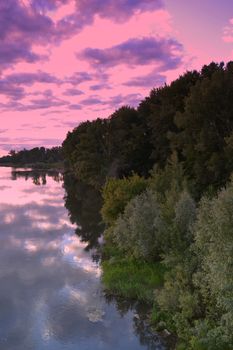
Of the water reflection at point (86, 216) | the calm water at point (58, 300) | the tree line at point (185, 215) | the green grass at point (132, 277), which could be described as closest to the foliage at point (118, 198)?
the tree line at point (185, 215)

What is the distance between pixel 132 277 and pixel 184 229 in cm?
431

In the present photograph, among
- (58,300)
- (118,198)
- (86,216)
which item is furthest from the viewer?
(86,216)

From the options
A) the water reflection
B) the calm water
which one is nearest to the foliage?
the water reflection

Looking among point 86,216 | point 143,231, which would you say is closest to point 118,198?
point 143,231

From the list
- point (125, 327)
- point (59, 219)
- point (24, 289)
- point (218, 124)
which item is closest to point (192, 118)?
point (218, 124)

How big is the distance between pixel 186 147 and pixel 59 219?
1717 cm

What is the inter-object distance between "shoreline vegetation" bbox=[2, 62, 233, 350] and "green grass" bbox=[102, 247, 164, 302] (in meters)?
0.06

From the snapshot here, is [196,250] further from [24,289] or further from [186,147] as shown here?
[186,147]

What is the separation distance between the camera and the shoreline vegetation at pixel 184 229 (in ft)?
56.4

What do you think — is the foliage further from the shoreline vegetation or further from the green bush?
the green bush

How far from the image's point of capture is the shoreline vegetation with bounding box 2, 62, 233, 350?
1720cm

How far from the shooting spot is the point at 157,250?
98.1ft

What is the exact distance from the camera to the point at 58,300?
2606 centimetres

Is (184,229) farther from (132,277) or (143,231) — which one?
(132,277)
